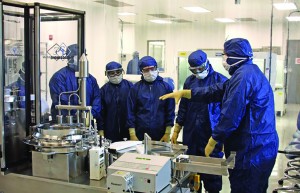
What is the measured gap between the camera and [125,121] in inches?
124

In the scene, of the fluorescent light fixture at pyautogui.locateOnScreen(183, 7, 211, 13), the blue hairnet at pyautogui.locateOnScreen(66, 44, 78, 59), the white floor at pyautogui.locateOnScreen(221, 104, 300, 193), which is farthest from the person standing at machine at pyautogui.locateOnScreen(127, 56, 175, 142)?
the fluorescent light fixture at pyautogui.locateOnScreen(183, 7, 211, 13)

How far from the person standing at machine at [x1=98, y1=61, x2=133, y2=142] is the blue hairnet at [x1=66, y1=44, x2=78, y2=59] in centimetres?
42

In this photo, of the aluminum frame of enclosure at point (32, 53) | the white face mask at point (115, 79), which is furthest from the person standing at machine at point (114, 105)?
the aluminum frame of enclosure at point (32, 53)

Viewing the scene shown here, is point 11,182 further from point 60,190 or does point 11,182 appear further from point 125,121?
point 125,121

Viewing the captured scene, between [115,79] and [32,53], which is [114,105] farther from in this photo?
[32,53]

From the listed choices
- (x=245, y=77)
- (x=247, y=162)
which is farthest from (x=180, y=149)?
(x=245, y=77)

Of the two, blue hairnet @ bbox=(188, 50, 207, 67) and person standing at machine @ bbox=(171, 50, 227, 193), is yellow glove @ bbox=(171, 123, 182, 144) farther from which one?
blue hairnet @ bbox=(188, 50, 207, 67)

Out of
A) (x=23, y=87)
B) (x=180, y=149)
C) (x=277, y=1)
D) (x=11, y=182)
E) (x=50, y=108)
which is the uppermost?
(x=277, y=1)

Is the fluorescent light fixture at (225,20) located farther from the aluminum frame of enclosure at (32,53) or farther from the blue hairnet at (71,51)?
the aluminum frame of enclosure at (32,53)

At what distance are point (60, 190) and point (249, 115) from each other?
119cm

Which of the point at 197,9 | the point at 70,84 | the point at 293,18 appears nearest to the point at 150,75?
the point at 70,84

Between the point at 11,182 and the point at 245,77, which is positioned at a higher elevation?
the point at 245,77

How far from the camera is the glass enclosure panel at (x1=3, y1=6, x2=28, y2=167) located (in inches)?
85.8

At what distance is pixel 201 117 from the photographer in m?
2.80
